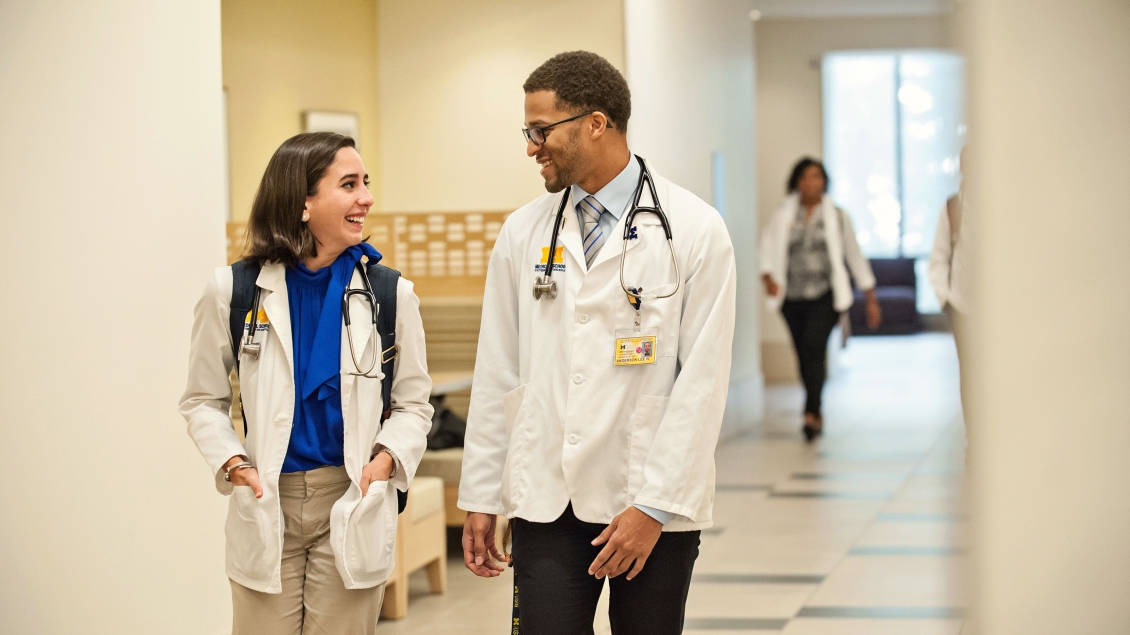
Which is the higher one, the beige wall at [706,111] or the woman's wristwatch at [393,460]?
the beige wall at [706,111]

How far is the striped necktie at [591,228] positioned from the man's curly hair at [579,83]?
0.56 ft

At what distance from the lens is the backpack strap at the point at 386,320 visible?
2.45 meters

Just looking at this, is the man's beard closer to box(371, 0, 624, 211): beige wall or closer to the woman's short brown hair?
the woman's short brown hair

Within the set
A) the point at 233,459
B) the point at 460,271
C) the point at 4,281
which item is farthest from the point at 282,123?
the point at 233,459

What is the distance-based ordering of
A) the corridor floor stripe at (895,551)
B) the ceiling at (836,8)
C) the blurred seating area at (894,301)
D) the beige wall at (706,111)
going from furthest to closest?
1. the blurred seating area at (894,301)
2. the ceiling at (836,8)
3. the beige wall at (706,111)
4. the corridor floor stripe at (895,551)

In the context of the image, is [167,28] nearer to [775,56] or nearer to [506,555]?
[506,555]

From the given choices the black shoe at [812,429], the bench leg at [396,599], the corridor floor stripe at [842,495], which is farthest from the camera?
the black shoe at [812,429]

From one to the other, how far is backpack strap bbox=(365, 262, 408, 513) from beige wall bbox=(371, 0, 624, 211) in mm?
5487

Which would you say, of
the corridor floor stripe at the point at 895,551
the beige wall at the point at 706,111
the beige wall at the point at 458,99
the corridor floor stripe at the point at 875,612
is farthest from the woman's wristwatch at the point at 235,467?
the beige wall at the point at 458,99

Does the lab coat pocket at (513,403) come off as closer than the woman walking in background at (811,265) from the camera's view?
Yes

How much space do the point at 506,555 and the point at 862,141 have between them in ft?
60.1

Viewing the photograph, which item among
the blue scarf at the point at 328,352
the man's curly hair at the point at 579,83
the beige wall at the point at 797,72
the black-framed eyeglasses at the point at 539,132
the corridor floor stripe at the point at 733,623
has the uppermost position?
the beige wall at the point at 797,72

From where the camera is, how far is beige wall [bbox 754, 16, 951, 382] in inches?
639

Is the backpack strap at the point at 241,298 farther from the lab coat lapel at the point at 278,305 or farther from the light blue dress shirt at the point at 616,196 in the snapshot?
the light blue dress shirt at the point at 616,196
